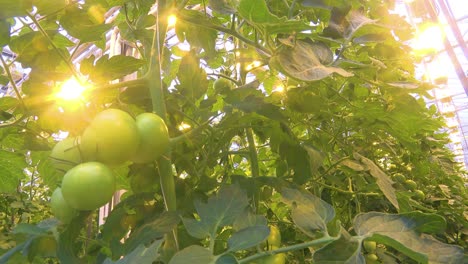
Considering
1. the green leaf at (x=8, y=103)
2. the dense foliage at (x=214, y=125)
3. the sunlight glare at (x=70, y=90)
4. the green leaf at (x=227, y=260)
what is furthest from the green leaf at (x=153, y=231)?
the green leaf at (x=8, y=103)

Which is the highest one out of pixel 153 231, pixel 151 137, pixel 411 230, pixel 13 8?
pixel 13 8

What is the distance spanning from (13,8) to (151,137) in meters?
Result: 0.26

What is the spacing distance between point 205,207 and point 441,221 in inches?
11.6

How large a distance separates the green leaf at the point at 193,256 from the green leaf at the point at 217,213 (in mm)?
48

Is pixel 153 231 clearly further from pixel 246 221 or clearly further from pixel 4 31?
pixel 4 31

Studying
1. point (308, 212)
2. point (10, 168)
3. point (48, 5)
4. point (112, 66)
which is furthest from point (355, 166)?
point (10, 168)

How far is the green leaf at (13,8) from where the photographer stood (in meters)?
0.54

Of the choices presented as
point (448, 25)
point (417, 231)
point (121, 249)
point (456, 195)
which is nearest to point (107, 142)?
point (121, 249)

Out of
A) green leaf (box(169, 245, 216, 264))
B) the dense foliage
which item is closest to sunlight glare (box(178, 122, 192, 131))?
the dense foliage

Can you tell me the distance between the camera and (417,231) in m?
0.50

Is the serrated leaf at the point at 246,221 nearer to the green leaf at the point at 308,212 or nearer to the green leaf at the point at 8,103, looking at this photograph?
the green leaf at the point at 308,212

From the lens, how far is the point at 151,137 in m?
0.54

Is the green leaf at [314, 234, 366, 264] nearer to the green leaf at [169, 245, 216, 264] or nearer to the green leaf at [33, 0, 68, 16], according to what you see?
the green leaf at [169, 245, 216, 264]

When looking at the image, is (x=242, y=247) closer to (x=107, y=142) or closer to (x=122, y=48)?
(x=107, y=142)
